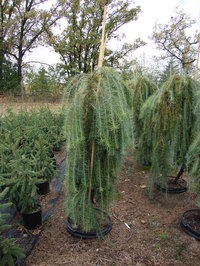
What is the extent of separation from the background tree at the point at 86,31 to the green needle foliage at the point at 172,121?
1656 cm

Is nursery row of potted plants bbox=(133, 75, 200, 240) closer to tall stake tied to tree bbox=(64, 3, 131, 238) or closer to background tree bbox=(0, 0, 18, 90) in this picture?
tall stake tied to tree bbox=(64, 3, 131, 238)

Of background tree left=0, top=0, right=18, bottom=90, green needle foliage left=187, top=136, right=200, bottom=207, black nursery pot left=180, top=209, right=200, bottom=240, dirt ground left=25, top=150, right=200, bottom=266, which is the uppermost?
background tree left=0, top=0, right=18, bottom=90

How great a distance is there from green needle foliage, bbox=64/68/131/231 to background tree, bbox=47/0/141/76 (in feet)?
57.1

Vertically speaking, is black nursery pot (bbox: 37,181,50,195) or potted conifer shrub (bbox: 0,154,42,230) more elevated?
potted conifer shrub (bbox: 0,154,42,230)

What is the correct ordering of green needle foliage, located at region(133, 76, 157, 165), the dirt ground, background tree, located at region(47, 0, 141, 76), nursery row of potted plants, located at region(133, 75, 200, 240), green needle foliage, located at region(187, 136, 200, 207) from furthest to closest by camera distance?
background tree, located at region(47, 0, 141, 76)
green needle foliage, located at region(133, 76, 157, 165)
nursery row of potted plants, located at region(133, 75, 200, 240)
green needle foliage, located at region(187, 136, 200, 207)
the dirt ground

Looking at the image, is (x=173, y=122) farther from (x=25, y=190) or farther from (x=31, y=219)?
(x=31, y=219)

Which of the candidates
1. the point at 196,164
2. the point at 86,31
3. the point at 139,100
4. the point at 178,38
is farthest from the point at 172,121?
the point at 86,31

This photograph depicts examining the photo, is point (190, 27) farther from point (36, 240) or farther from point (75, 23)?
point (36, 240)

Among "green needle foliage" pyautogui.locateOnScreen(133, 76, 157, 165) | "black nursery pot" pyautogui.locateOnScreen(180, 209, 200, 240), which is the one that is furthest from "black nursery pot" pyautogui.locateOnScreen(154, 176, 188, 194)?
"green needle foliage" pyautogui.locateOnScreen(133, 76, 157, 165)

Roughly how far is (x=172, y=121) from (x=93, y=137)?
129 centimetres

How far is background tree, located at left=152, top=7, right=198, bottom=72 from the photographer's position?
17828 mm

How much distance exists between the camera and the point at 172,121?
266 cm

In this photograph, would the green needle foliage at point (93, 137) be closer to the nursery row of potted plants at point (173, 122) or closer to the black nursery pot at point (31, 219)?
the black nursery pot at point (31, 219)

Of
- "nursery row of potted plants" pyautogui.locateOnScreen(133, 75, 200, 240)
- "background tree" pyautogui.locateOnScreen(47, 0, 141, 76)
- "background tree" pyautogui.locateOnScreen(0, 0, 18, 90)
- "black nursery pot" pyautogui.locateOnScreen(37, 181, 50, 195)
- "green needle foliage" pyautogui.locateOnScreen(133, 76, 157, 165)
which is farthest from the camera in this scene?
"background tree" pyautogui.locateOnScreen(47, 0, 141, 76)
